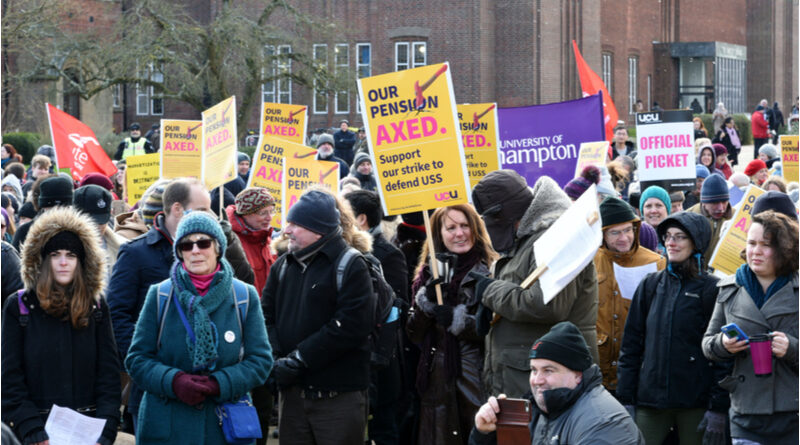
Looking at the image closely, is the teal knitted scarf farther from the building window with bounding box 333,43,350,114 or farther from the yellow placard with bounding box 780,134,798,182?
the building window with bounding box 333,43,350,114

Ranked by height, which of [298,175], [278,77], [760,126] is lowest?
[298,175]

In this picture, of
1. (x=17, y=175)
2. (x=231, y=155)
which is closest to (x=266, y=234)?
(x=231, y=155)

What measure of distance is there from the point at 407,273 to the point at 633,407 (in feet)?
5.92

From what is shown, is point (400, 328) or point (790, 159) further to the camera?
point (790, 159)

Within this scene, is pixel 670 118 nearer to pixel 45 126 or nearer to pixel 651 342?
pixel 651 342

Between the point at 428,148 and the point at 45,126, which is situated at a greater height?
the point at 45,126

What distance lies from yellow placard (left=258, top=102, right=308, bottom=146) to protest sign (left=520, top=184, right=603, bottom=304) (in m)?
7.84

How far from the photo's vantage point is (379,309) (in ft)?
20.0

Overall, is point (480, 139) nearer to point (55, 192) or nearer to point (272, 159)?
point (272, 159)

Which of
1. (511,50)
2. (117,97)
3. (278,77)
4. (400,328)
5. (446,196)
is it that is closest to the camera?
(446,196)

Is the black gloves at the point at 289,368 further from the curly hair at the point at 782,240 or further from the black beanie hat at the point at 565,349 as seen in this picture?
the curly hair at the point at 782,240

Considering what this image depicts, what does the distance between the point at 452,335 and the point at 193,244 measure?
1765 millimetres

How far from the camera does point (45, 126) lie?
3931 cm

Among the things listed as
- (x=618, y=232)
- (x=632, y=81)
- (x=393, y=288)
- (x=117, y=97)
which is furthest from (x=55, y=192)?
(x=632, y=81)
